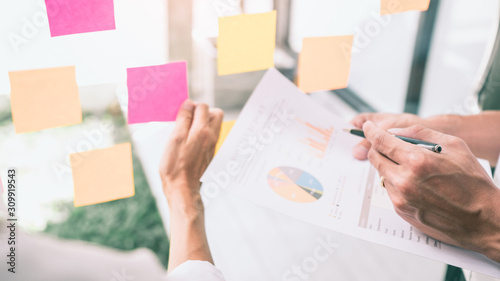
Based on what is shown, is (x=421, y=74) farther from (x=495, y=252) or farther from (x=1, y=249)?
(x=1, y=249)

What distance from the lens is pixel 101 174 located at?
58 cm

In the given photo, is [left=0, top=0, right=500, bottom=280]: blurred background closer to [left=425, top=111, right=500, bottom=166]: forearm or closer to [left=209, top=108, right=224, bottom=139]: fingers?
[left=209, top=108, right=224, bottom=139]: fingers

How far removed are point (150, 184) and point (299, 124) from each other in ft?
3.31

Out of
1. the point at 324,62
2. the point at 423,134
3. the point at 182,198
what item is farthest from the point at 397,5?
the point at 182,198

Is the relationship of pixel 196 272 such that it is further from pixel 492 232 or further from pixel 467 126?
pixel 467 126

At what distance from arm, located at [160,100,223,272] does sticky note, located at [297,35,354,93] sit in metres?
0.19

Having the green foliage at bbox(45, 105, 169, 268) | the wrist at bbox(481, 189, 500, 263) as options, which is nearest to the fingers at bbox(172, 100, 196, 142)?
the wrist at bbox(481, 189, 500, 263)

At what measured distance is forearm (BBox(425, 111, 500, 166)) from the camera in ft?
2.33

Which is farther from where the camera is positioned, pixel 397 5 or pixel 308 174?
pixel 397 5

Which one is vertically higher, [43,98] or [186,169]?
[43,98]

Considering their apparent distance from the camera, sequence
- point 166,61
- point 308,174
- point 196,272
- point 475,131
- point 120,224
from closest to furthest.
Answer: point 196,272, point 308,174, point 475,131, point 166,61, point 120,224

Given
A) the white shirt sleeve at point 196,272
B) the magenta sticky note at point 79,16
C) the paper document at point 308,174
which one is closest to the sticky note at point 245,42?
the paper document at point 308,174

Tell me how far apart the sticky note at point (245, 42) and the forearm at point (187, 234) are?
0.71 ft

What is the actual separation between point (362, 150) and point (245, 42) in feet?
0.82
